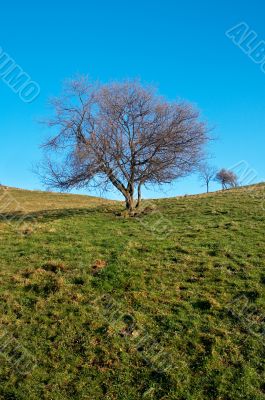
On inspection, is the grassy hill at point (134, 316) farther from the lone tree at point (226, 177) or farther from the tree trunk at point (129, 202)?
the lone tree at point (226, 177)

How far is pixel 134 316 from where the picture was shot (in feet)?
42.8

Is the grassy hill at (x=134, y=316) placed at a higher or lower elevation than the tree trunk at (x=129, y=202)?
lower

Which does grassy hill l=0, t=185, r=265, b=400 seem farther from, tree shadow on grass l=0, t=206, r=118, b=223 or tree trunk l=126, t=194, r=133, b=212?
tree trunk l=126, t=194, r=133, b=212

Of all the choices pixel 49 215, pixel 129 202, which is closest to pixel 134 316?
pixel 129 202

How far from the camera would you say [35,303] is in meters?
13.9

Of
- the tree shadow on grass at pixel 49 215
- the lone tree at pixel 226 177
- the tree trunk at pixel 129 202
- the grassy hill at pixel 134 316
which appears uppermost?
the lone tree at pixel 226 177

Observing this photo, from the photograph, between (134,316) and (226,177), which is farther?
(226,177)

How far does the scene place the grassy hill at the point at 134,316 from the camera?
10.4 meters

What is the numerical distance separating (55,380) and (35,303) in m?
3.80

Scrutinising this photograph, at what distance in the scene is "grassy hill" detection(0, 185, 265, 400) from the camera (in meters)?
10.4

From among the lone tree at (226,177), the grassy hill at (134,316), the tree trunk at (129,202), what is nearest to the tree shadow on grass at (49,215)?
the tree trunk at (129,202)

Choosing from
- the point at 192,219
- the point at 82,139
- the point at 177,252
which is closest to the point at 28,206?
the point at 82,139

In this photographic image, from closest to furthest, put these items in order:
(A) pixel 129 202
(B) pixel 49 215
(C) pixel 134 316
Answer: (C) pixel 134 316 → (A) pixel 129 202 → (B) pixel 49 215

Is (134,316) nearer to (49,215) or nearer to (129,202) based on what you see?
(129,202)
